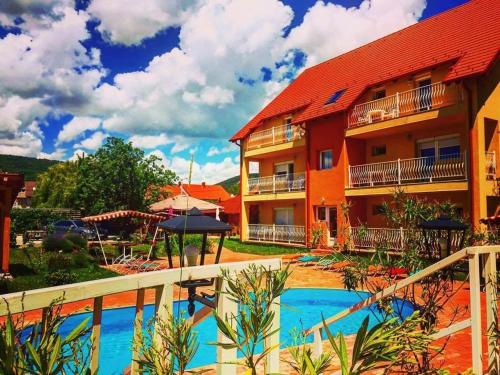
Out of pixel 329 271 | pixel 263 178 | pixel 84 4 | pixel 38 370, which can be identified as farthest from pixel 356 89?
pixel 38 370

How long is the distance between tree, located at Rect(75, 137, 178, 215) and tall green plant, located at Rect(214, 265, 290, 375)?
31.7 m

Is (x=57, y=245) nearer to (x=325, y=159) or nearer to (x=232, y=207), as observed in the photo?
(x=325, y=159)

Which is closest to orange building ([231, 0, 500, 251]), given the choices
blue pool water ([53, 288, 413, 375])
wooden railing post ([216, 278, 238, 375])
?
blue pool water ([53, 288, 413, 375])

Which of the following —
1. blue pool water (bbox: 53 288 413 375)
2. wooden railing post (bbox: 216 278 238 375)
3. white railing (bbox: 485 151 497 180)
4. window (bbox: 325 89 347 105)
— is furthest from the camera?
window (bbox: 325 89 347 105)

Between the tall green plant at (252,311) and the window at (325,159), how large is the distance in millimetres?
20316

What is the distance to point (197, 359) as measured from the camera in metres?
8.34

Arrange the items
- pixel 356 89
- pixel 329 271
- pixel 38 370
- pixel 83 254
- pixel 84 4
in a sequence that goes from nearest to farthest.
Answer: pixel 38 370, pixel 84 4, pixel 329 271, pixel 83 254, pixel 356 89

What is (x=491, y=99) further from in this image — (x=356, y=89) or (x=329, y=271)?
(x=329, y=271)

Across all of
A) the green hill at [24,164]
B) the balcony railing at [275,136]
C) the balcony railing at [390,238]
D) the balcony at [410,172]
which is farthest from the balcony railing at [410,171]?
the green hill at [24,164]

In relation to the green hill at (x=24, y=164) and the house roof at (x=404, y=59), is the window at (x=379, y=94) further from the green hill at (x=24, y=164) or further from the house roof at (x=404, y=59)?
the green hill at (x=24, y=164)

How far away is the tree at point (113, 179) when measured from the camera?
32.7 meters

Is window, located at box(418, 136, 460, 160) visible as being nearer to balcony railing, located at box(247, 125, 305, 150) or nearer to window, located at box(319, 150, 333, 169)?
window, located at box(319, 150, 333, 169)

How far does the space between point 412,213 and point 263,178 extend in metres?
21.5

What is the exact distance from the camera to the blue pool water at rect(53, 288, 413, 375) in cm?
790
